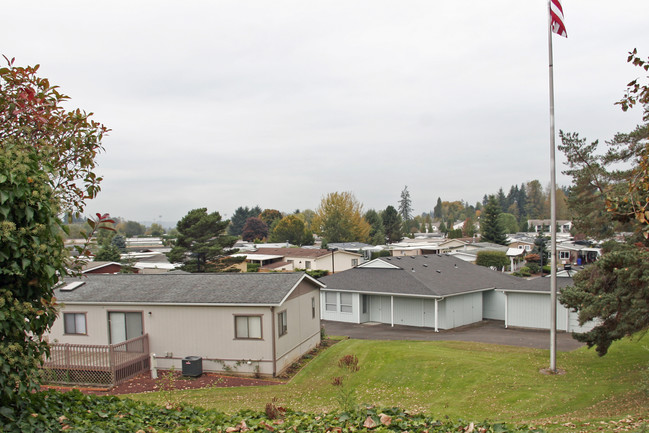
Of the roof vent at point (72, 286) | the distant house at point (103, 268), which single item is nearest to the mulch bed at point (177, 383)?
the roof vent at point (72, 286)

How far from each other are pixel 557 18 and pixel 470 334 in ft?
56.7

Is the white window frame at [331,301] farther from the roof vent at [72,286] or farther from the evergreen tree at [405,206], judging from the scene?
the evergreen tree at [405,206]

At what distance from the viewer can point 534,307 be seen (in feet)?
91.6

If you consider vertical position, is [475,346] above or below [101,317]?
below

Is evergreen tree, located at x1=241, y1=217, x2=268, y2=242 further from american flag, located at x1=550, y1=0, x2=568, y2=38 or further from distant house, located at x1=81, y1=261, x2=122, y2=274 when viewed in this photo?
american flag, located at x1=550, y1=0, x2=568, y2=38

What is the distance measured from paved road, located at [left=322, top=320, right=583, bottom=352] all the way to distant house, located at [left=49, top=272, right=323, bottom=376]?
656 cm

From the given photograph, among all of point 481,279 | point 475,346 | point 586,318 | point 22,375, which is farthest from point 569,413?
point 481,279

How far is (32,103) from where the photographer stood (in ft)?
19.8

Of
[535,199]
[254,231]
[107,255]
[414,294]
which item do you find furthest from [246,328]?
[535,199]

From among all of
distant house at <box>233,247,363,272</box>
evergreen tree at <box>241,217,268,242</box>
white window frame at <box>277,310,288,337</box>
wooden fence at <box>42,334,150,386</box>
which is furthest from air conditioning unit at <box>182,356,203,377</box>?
evergreen tree at <box>241,217,268,242</box>

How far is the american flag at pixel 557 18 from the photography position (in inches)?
595

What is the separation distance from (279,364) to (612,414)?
449 inches

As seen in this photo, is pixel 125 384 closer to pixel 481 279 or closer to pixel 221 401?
pixel 221 401

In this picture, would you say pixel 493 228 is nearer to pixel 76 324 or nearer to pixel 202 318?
pixel 202 318
